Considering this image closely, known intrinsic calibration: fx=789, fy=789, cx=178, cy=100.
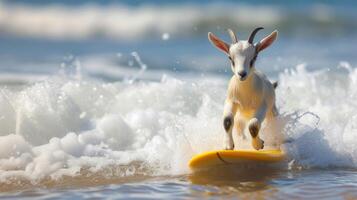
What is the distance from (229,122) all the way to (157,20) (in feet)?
67.3

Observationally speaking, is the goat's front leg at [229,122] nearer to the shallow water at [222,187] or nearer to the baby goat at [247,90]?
the baby goat at [247,90]

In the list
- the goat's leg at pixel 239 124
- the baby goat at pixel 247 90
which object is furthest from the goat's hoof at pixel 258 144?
the goat's leg at pixel 239 124

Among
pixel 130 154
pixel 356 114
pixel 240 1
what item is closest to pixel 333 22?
pixel 240 1

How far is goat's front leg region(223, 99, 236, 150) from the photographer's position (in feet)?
19.6

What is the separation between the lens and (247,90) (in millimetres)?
6066

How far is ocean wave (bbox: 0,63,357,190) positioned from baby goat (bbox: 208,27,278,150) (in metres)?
0.39

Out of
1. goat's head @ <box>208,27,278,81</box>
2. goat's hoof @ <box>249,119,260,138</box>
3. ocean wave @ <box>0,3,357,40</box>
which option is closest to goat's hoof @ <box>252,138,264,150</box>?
goat's hoof @ <box>249,119,260,138</box>

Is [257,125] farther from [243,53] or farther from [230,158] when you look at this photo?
[243,53]

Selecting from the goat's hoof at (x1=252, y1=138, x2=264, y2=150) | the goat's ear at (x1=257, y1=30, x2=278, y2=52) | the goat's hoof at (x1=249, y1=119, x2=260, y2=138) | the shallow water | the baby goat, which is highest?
the goat's ear at (x1=257, y1=30, x2=278, y2=52)

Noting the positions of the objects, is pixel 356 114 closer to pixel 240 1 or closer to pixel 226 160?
pixel 226 160

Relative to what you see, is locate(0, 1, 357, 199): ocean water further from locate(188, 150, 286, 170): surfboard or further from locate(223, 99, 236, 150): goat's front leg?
locate(223, 99, 236, 150): goat's front leg

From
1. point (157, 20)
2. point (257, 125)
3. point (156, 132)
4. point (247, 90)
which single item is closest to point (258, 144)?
point (257, 125)

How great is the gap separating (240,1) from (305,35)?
3.89m

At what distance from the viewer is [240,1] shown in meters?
26.7
